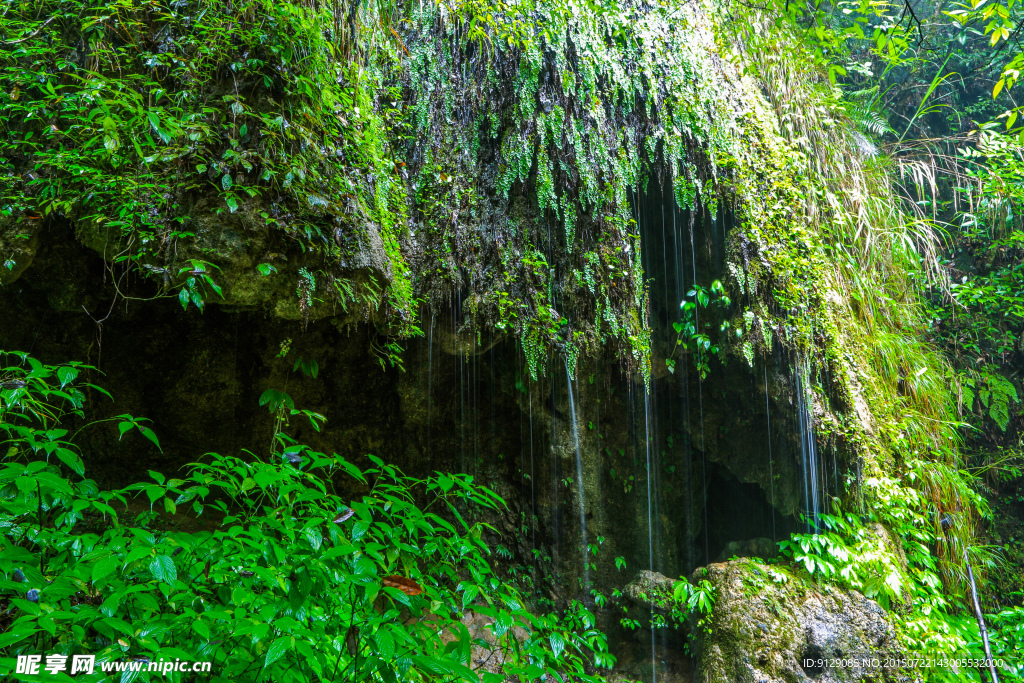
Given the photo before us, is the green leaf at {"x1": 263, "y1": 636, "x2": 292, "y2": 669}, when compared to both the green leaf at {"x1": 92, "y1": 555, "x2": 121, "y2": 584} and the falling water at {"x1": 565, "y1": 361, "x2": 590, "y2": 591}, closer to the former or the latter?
the green leaf at {"x1": 92, "y1": 555, "x2": 121, "y2": 584}

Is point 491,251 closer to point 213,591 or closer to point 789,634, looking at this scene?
point 213,591

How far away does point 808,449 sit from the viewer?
16.7 ft

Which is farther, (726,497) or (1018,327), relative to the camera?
(1018,327)

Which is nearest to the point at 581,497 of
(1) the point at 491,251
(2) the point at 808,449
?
→ (2) the point at 808,449

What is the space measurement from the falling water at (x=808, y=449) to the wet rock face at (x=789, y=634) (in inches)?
29.1

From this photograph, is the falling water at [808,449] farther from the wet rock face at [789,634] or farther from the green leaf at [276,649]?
the green leaf at [276,649]

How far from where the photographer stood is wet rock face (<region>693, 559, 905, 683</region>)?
4312 millimetres

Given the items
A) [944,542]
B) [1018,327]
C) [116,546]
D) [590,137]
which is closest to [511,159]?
[590,137]

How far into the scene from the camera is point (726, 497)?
19.9 feet

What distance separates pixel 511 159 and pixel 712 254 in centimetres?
232

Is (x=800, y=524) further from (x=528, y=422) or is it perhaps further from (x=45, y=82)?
(x=45, y=82)

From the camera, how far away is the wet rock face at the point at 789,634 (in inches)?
170

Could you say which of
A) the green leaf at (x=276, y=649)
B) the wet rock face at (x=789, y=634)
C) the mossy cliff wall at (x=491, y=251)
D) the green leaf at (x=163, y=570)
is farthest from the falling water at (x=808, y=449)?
the green leaf at (x=163, y=570)

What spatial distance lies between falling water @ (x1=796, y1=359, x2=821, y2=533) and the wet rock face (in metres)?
0.74
